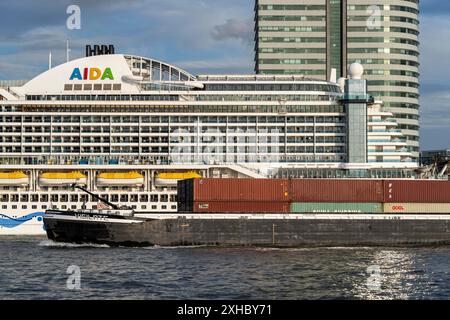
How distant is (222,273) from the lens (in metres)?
46.6

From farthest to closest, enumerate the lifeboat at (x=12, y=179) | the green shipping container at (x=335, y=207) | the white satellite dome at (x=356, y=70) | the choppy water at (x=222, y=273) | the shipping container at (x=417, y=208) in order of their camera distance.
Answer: the white satellite dome at (x=356, y=70), the lifeboat at (x=12, y=179), the shipping container at (x=417, y=208), the green shipping container at (x=335, y=207), the choppy water at (x=222, y=273)

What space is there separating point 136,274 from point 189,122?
40122 millimetres

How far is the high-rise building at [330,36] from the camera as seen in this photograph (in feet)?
392

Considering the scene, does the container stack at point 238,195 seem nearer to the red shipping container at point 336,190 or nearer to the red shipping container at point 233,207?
the red shipping container at point 233,207

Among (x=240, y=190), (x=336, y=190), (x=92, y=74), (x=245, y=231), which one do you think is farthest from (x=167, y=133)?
(x=336, y=190)

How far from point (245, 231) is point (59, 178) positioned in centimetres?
2405

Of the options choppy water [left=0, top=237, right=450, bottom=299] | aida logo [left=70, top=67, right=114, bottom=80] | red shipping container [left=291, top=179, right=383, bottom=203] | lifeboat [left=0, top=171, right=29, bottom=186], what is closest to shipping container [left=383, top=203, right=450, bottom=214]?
red shipping container [left=291, top=179, right=383, bottom=203]

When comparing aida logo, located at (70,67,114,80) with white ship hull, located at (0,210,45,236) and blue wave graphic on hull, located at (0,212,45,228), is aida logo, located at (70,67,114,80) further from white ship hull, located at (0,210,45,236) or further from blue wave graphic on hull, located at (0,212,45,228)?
blue wave graphic on hull, located at (0,212,45,228)

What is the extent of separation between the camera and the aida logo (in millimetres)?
86062

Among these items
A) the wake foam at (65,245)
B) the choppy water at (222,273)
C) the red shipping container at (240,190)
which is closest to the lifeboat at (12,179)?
the wake foam at (65,245)

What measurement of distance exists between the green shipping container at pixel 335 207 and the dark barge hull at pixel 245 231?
0.85m

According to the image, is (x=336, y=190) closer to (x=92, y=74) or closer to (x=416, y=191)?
(x=416, y=191)
